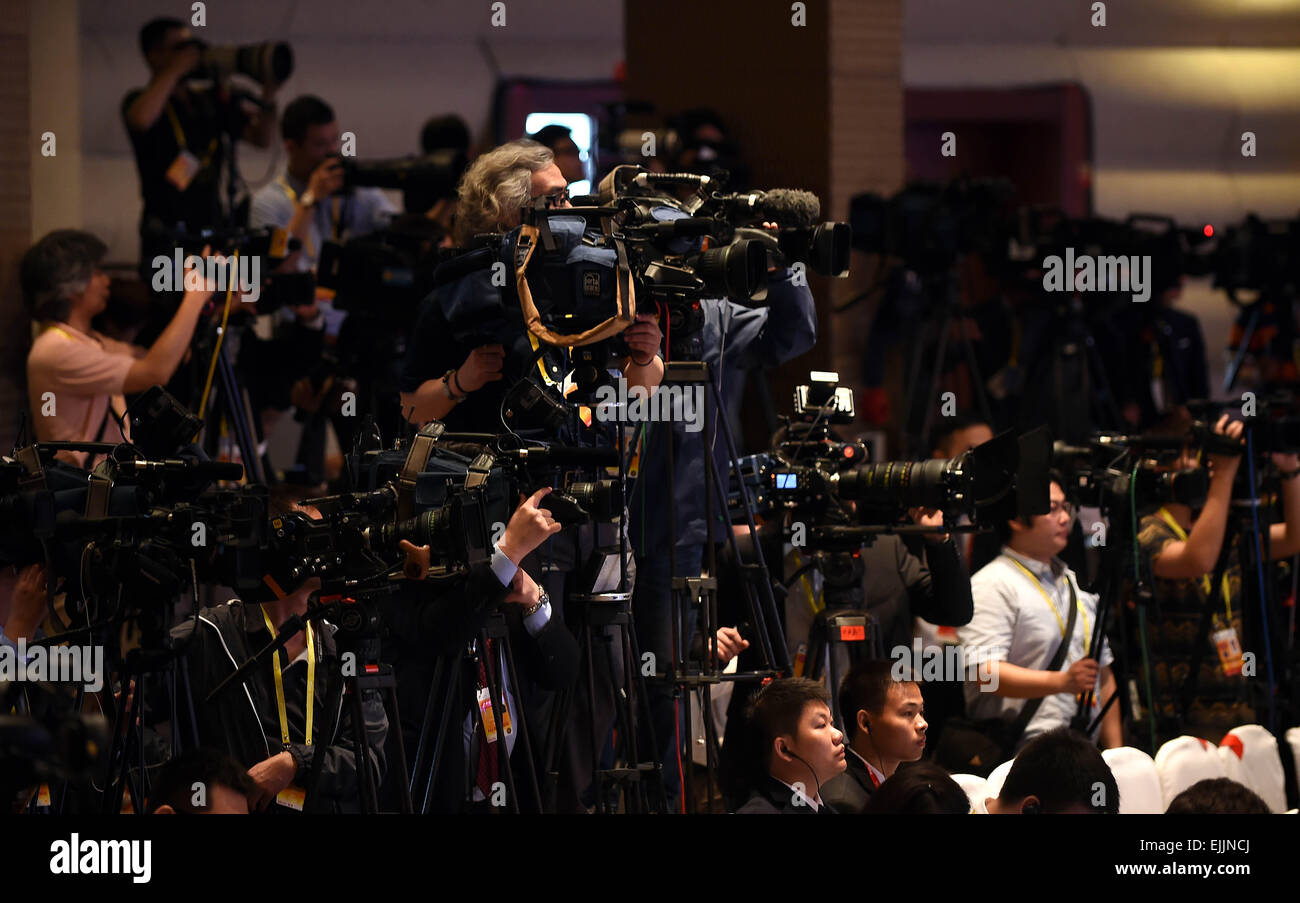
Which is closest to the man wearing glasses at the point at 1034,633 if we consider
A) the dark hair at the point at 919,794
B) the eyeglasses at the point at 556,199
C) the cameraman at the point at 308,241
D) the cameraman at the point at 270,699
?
the dark hair at the point at 919,794

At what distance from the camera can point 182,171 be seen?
5.21 meters

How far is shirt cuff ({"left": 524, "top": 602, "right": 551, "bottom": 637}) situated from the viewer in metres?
3.30

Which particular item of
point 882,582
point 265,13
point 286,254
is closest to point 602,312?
point 882,582

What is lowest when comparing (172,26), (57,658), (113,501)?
(57,658)

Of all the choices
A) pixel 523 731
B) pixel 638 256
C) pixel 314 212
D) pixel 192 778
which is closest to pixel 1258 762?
pixel 523 731

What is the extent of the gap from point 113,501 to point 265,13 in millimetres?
4491

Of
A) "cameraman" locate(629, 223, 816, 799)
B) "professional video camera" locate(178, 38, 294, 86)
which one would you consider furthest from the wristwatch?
"professional video camera" locate(178, 38, 294, 86)

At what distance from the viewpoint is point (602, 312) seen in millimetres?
3238

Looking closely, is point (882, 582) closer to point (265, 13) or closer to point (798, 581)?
point (798, 581)

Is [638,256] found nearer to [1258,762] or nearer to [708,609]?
[708,609]

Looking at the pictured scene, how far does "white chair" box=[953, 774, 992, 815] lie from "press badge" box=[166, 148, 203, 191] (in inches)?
120

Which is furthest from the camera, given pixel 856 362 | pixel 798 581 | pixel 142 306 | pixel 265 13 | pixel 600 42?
pixel 600 42

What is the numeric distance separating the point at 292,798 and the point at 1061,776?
1.44 meters

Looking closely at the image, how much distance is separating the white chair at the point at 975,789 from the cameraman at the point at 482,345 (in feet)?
3.36
